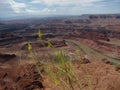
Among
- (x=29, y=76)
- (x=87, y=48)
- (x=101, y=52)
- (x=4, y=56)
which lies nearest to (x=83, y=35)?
(x=87, y=48)

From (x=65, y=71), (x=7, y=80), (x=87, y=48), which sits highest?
(x=65, y=71)

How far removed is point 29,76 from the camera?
74.8 ft

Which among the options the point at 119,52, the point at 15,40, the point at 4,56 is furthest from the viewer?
the point at 15,40

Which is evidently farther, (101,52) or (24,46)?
(24,46)

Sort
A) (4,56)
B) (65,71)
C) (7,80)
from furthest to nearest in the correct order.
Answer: (4,56) < (7,80) < (65,71)

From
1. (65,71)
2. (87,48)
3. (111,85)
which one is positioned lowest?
(87,48)

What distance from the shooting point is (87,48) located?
53969mm

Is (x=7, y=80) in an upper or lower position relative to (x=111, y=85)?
lower

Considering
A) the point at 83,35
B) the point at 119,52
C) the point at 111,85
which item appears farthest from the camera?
the point at 83,35

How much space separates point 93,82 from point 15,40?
48.7 metres

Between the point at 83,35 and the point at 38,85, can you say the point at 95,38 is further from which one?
the point at 38,85

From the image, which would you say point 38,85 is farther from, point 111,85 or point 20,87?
point 111,85

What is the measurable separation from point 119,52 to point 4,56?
87.4ft

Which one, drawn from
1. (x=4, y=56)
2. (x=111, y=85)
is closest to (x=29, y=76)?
(x=111, y=85)
